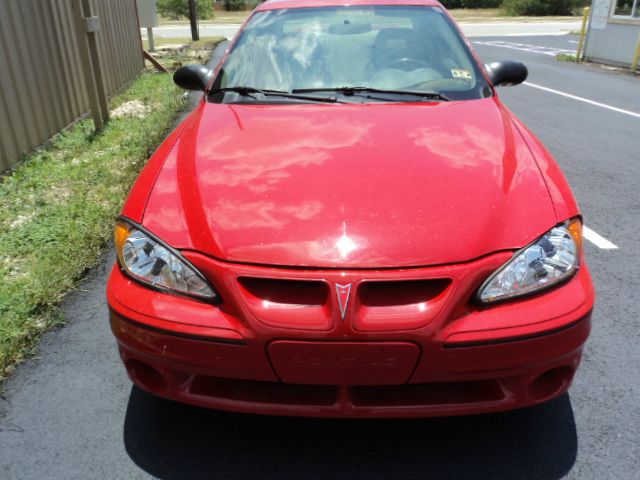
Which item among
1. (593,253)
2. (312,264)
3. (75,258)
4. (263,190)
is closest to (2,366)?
(75,258)

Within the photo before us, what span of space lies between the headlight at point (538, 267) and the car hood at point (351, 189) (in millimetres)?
49

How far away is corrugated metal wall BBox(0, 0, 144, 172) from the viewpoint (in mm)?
5012

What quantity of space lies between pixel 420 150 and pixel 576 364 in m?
0.98

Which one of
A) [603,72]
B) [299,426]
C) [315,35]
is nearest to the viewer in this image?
[299,426]

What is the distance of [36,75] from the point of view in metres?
5.62

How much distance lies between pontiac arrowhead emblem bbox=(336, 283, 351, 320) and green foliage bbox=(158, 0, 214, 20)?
39366 mm

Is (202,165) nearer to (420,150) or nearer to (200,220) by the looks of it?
(200,220)

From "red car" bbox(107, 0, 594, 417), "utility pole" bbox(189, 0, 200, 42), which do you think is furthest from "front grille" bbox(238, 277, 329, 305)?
"utility pole" bbox(189, 0, 200, 42)

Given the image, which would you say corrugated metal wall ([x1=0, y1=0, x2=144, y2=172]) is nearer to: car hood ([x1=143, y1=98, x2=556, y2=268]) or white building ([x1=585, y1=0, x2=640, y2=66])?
car hood ([x1=143, y1=98, x2=556, y2=268])

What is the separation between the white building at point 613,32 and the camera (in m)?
12.8

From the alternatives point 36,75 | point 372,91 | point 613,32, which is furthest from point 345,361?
point 613,32

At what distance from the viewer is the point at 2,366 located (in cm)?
248

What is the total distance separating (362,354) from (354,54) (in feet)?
6.27

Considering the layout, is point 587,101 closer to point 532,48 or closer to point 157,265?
point 157,265
